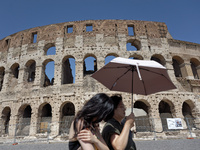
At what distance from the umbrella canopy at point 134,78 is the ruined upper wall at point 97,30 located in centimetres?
1260

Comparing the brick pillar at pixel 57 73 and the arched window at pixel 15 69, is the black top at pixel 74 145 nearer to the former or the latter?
the brick pillar at pixel 57 73

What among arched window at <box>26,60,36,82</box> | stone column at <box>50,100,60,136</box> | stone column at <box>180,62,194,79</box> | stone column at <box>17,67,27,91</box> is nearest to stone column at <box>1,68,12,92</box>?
stone column at <box>17,67,27,91</box>

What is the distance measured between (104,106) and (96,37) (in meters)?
14.3

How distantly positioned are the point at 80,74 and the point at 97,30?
546 centimetres

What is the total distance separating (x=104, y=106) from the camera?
5.29 ft

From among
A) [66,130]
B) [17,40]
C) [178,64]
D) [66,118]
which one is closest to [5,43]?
[17,40]

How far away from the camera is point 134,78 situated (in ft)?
11.3

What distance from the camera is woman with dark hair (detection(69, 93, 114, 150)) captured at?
54.8 inches

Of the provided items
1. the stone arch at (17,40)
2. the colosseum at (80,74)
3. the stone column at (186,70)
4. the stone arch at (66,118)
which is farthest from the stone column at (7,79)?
the stone column at (186,70)

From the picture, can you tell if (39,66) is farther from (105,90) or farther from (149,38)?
(149,38)

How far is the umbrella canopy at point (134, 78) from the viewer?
10.3 ft

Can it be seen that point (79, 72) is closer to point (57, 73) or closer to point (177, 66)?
point (57, 73)

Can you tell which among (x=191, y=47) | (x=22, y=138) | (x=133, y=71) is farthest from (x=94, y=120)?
(x=191, y=47)

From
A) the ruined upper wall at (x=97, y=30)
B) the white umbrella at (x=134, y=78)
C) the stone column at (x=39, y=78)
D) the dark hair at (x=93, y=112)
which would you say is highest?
the ruined upper wall at (x=97, y=30)
